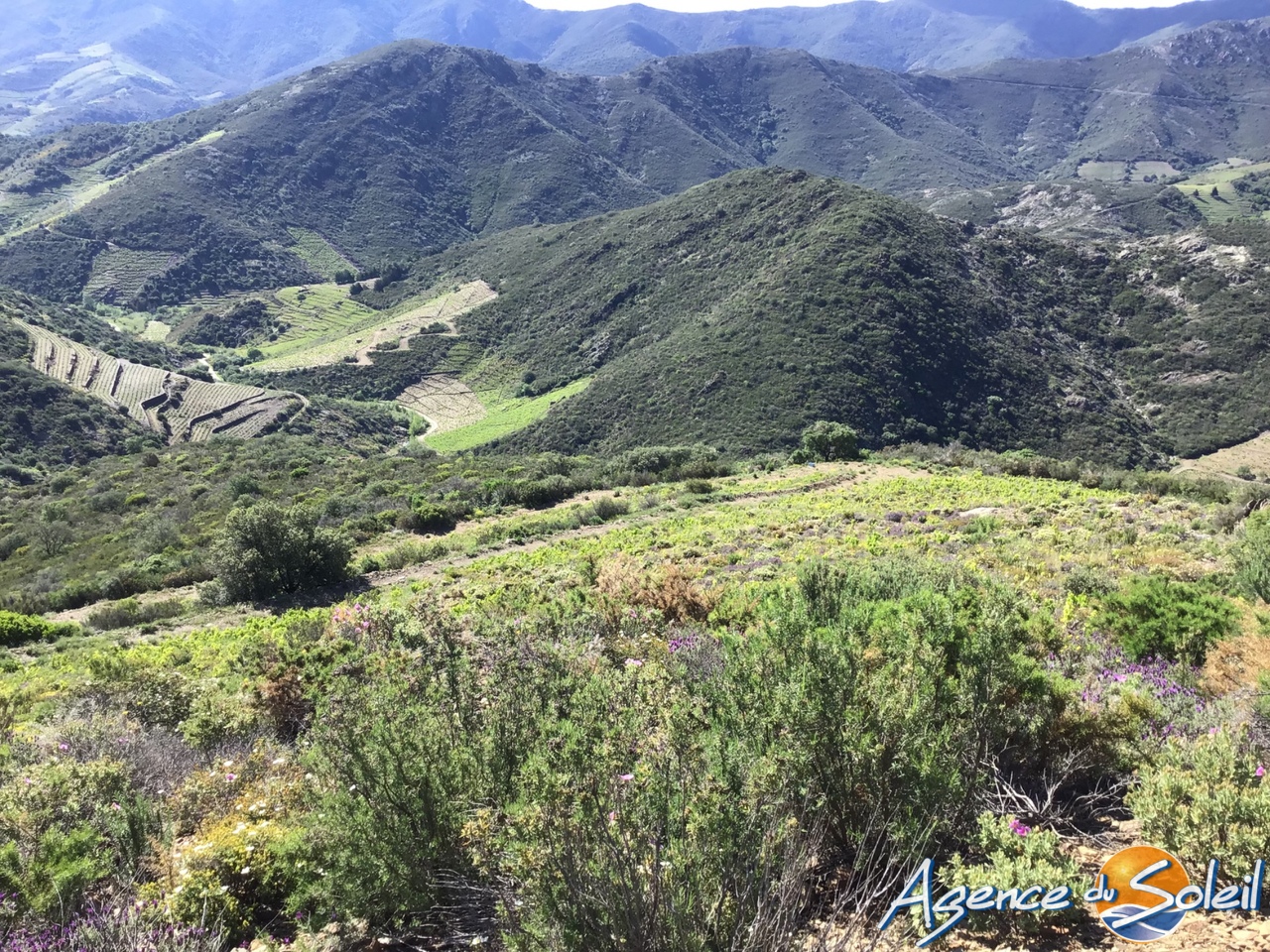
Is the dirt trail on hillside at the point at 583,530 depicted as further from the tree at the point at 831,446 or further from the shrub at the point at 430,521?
the tree at the point at 831,446

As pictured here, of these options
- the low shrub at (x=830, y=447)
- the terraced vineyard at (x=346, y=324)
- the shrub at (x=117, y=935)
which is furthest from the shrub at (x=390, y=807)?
the terraced vineyard at (x=346, y=324)

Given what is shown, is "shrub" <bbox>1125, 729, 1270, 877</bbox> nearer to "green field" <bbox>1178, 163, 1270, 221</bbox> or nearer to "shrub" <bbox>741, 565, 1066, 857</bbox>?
"shrub" <bbox>741, 565, 1066, 857</bbox>

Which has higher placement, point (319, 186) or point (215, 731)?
point (319, 186)

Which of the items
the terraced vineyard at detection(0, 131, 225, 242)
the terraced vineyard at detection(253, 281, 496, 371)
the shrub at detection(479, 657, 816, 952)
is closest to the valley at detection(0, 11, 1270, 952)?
the shrub at detection(479, 657, 816, 952)

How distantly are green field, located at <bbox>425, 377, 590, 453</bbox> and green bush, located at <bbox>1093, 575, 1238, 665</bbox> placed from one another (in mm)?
63323

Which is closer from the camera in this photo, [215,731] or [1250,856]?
[1250,856]

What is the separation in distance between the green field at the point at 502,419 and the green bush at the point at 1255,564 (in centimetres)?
6300

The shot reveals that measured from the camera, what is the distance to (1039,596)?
8680mm

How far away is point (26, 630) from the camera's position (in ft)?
49.4

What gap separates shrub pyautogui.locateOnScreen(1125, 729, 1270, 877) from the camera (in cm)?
304

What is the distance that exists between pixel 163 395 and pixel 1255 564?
8951 cm

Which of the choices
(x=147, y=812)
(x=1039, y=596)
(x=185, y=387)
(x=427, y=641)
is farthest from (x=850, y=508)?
(x=185, y=387)

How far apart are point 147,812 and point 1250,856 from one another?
611 cm

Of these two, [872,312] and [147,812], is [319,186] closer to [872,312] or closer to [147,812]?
[872,312]
